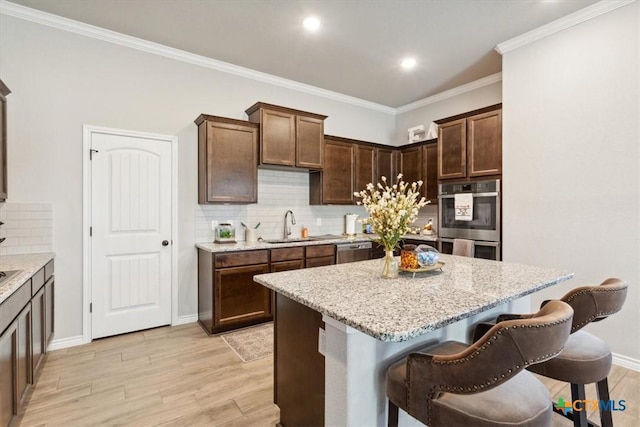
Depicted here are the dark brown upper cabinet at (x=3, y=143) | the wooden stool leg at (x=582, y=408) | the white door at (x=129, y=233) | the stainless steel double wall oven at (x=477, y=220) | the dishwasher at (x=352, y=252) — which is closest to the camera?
the wooden stool leg at (x=582, y=408)

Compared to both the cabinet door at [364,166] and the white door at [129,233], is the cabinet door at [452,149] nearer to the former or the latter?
the cabinet door at [364,166]

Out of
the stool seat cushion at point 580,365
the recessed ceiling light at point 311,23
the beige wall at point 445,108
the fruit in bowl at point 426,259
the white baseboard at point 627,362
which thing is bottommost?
the white baseboard at point 627,362

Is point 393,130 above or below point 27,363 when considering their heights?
above

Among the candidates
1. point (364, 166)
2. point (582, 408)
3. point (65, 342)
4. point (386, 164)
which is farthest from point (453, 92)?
point (65, 342)

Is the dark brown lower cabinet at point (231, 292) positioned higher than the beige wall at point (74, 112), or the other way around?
the beige wall at point (74, 112)

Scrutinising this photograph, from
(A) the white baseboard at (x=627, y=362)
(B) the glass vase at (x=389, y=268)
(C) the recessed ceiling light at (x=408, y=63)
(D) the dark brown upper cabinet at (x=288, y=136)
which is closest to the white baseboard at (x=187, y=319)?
(D) the dark brown upper cabinet at (x=288, y=136)

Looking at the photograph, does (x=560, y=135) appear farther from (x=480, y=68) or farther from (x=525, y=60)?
(x=480, y=68)

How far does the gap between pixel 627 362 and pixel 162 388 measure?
3.76 meters

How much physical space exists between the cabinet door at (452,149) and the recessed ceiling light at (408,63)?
84 centimetres

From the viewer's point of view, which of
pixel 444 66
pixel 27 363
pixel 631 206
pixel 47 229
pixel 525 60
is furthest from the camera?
pixel 444 66

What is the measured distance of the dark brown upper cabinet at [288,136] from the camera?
12.8 ft

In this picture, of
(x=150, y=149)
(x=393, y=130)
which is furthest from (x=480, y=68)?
(x=150, y=149)

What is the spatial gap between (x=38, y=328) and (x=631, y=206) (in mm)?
4742

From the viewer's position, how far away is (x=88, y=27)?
10.4 feet
